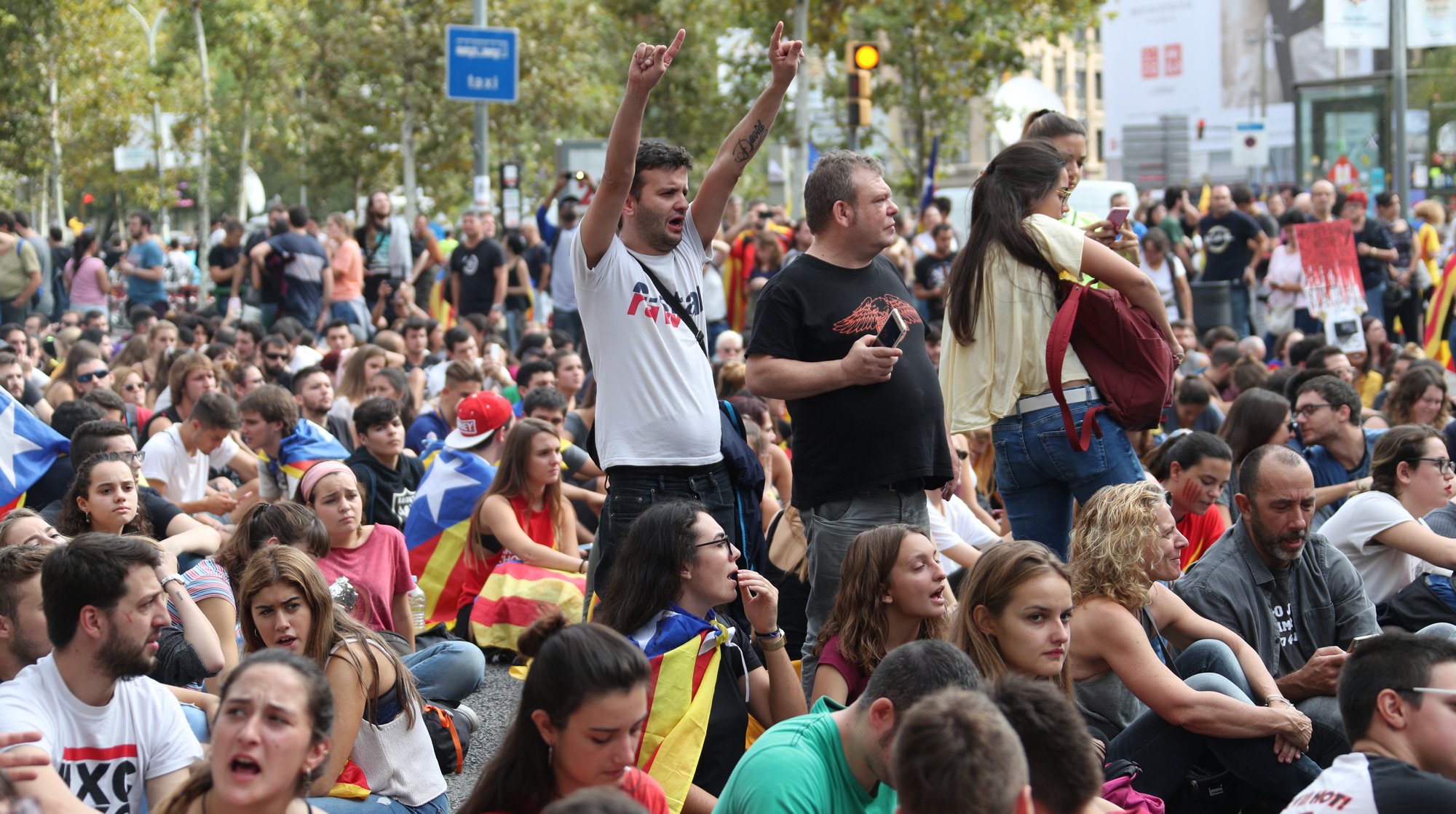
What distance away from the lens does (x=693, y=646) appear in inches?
177

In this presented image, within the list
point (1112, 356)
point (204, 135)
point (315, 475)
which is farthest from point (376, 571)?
point (204, 135)

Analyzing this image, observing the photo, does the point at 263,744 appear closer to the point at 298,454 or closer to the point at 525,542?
the point at 525,542

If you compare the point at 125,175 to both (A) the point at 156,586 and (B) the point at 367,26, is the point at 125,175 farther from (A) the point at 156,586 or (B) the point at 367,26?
(A) the point at 156,586

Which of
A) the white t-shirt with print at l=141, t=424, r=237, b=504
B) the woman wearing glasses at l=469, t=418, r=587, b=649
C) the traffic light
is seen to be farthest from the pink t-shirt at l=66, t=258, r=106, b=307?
the woman wearing glasses at l=469, t=418, r=587, b=649

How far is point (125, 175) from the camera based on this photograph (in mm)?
41906

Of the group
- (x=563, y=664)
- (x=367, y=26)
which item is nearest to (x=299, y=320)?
(x=563, y=664)

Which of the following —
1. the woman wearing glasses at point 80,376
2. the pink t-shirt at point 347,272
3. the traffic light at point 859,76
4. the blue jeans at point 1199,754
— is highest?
the traffic light at point 859,76

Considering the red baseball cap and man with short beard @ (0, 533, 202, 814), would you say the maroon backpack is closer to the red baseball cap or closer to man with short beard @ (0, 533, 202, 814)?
man with short beard @ (0, 533, 202, 814)

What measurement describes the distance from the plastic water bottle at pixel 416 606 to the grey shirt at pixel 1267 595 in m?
2.97

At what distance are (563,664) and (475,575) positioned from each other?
4.36m

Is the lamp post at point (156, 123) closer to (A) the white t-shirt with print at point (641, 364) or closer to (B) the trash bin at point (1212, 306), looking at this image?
(B) the trash bin at point (1212, 306)

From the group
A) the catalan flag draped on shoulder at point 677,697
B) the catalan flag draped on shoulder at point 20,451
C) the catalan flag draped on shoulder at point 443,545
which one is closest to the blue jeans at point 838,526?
the catalan flag draped on shoulder at point 677,697

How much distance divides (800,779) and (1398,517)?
3.62 m

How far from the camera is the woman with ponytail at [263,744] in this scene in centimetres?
324
